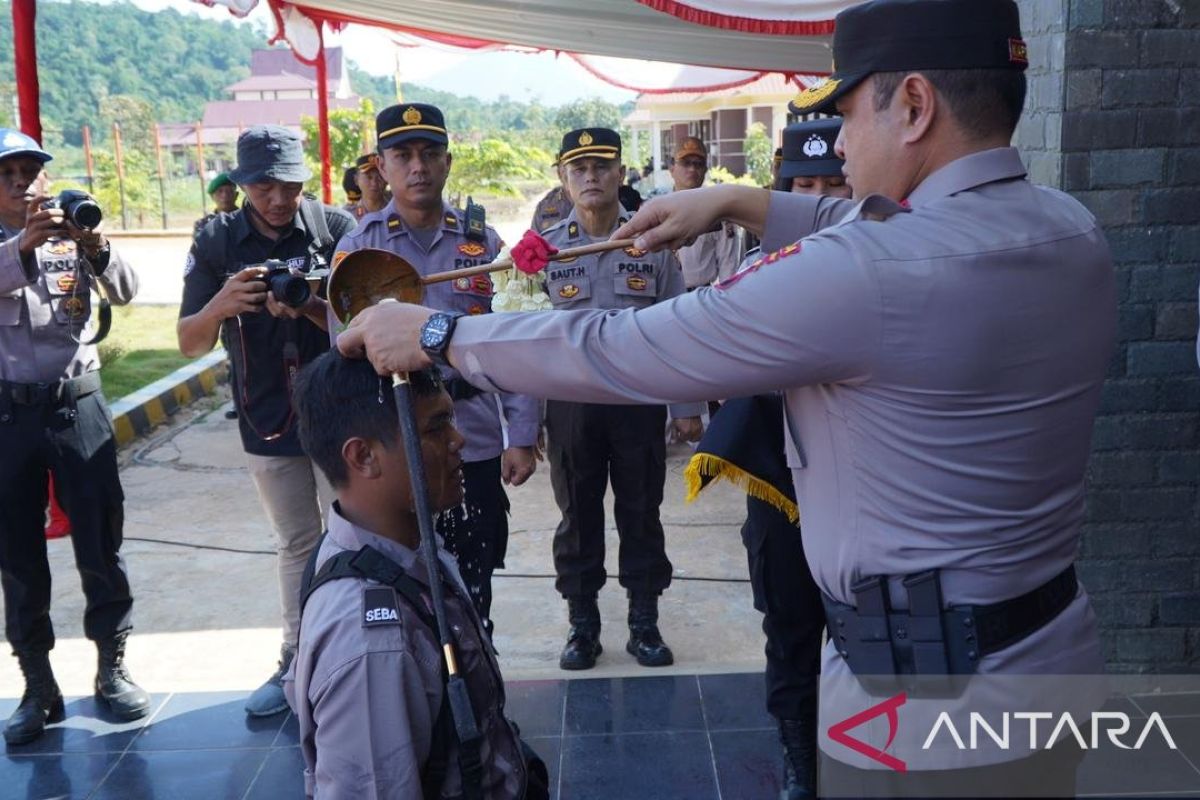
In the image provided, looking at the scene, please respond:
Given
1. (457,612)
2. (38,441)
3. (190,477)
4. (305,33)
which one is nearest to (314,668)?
(457,612)

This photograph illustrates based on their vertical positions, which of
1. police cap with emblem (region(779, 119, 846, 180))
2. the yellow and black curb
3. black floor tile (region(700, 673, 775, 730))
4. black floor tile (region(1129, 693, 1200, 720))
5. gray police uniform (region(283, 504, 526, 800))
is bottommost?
black floor tile (region(700, 673, 775, 730))

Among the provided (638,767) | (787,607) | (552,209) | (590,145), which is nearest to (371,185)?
(552,209)

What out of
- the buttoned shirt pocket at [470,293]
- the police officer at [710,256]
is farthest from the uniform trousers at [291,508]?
the police officer at [710,256]

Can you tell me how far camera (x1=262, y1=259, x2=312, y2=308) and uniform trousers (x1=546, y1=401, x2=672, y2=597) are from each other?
1.12 meters

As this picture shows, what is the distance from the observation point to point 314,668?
68.8 inches

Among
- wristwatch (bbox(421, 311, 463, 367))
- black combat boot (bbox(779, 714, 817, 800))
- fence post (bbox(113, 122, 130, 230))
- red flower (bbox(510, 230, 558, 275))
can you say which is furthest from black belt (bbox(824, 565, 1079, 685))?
fence post (bbox(113, 122, 130, 230))

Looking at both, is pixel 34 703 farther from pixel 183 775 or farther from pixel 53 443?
pixel 53 443

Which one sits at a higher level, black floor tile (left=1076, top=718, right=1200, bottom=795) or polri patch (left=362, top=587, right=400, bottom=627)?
polri patch (left=362, top=587, right=400, bottom=627)

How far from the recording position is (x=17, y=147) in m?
3.77

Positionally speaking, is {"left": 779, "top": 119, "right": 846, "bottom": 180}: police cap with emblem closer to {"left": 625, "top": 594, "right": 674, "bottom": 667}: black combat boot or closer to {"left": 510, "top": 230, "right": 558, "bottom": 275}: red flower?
{"left": 510, "top": 230, "right": 558, "bottom": 275}: red flower

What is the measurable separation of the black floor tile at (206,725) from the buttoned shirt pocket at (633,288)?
198 centimetres

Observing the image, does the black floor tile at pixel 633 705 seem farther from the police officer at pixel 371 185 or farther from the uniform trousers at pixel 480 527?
→ the police officer at pixel 371 185

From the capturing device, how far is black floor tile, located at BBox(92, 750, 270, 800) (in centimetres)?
350

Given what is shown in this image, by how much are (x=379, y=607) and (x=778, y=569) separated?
159 centimetres
